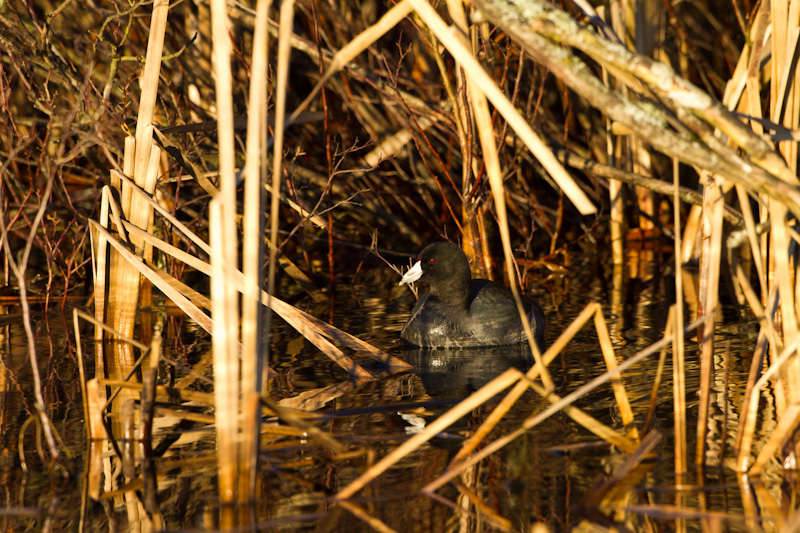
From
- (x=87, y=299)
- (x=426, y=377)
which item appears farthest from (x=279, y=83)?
(x=87, y=299)

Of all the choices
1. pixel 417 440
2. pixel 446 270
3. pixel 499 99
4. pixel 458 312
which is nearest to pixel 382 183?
pixel 446 270

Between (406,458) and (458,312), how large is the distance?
222 cm

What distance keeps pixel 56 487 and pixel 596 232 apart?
6437 millimetres

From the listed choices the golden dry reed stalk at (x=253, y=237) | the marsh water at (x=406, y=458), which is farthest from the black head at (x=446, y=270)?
the golden dry reed stalk at (x=253, y=237)

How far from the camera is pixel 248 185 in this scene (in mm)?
2340

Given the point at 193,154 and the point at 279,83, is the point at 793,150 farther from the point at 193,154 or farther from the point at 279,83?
the point at 193,154

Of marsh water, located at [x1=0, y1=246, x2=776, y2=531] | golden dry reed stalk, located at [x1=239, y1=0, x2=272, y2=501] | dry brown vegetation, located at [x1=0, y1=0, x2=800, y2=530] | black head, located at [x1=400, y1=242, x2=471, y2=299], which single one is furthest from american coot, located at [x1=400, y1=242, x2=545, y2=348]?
golden dry reed stalk, located at [x1=239, y1=0, x2=272, y2=501]

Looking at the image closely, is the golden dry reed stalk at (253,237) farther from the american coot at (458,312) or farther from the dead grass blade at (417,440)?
the american coot at (458,312)

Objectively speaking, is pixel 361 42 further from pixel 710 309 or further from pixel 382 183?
pixel 382 183

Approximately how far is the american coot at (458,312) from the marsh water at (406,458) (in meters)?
0.12

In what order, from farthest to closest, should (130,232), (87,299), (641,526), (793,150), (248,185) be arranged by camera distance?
(87,299) < (130,232) < (793,150) < (641,526) < (248,185)

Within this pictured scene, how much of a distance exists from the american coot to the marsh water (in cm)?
12

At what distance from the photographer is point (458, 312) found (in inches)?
208

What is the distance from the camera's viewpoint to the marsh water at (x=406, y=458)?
8.65 feet
